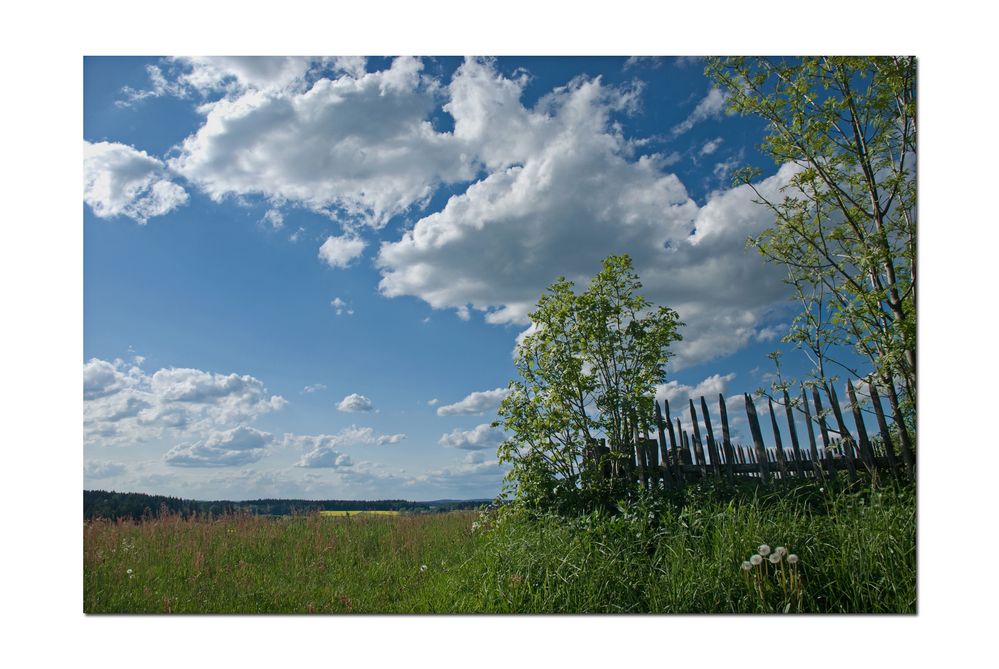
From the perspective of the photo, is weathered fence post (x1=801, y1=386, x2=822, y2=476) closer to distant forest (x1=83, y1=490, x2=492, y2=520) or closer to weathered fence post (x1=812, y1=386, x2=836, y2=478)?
weathered fence post (x1=812, y1=386, x2=836, y2=478)

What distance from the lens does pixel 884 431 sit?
4.30 m

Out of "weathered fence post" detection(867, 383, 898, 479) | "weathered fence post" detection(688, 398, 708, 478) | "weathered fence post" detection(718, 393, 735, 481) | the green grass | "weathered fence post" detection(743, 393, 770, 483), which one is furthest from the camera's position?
"weathered fence post" detection(688, 398, 708, 478)

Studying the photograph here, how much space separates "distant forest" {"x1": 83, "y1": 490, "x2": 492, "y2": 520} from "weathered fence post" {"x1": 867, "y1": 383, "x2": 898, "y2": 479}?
3.18m

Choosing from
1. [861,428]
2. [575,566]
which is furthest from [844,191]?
[575,566]

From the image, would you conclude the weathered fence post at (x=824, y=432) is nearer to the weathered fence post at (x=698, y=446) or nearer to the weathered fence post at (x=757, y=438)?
the weathered fence post at (x=757, y=438)

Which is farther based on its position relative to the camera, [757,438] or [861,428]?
[757,438]

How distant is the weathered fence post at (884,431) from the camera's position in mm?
4275

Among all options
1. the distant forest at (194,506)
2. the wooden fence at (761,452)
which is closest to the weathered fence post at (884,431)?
the wooden fence at (761,452)

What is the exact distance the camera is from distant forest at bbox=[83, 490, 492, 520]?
426 centimetres

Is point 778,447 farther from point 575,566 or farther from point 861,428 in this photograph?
point 575,566

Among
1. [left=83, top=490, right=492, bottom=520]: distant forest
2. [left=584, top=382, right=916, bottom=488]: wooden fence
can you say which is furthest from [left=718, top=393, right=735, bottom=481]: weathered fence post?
Answer: [left=83, top=490, right=492, bottom=520]: distant forest

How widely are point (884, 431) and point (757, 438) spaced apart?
866mm

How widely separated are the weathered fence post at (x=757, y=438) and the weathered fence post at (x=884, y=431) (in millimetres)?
812

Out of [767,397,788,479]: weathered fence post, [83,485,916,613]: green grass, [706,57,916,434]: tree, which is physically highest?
[706,57,916,434]: tree
